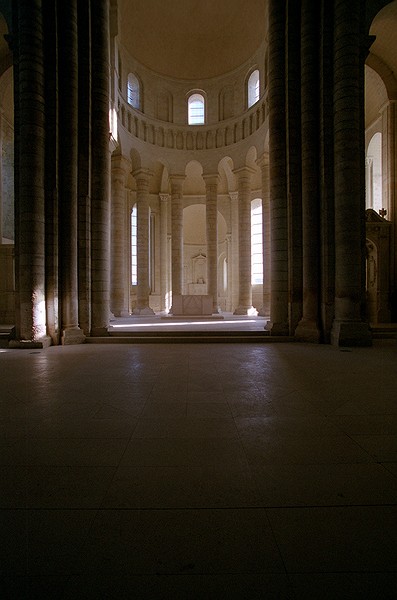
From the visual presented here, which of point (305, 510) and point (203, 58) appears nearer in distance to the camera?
point (305, 510)

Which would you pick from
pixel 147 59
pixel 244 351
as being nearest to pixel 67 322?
pixel 244 351

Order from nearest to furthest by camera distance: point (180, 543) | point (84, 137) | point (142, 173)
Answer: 1. point (180, 543)
2. point (84, 137)
3. point (142, 173)

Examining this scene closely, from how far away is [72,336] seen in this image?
1027 centimetres

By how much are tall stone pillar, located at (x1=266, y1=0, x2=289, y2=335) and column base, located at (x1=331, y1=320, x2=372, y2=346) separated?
179cm

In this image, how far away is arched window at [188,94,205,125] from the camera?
23.5 m

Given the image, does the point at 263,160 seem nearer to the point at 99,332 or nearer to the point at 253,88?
the point at 253,88

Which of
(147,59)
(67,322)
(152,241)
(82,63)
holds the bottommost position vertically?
(67,322)

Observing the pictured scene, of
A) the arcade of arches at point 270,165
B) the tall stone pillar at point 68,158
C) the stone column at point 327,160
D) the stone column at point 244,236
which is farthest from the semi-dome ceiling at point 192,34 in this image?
the stone column at point 327,160

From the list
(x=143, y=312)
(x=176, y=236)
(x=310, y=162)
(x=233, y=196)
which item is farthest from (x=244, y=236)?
(x=310, y=162)

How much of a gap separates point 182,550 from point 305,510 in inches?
32.1

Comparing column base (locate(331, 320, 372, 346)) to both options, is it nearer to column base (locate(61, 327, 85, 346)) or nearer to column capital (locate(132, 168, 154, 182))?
column base (locate(61, 327, 85, 346))

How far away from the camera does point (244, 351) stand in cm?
864

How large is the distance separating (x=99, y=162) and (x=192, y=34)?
14.9 meters

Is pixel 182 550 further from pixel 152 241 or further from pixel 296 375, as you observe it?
pixel 152 241
